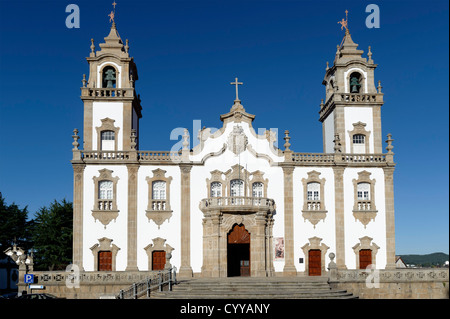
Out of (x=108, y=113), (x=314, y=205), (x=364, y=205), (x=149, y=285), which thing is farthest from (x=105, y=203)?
(x=364, y=205)

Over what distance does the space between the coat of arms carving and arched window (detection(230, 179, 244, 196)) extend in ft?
6.22

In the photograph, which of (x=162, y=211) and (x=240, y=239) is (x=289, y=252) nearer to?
(x=240, y=239)

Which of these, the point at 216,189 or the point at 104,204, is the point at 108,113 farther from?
the point at 216,189

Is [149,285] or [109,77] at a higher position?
[109,77]

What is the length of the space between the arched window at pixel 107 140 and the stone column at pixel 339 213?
589 inches

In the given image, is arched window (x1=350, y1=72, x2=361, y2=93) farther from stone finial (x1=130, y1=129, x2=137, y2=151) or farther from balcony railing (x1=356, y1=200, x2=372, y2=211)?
stone finial (x1=130, y1=129, x2=137, y2=151)

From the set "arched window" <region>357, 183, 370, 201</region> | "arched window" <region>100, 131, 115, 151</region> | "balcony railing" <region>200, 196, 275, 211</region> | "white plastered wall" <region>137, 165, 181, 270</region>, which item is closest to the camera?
"balcony railing" <region>200, 196, 275, 211</region>

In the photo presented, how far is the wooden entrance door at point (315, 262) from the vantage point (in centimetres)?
3309

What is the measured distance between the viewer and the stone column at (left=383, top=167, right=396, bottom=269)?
109 ft

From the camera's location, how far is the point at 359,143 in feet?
117

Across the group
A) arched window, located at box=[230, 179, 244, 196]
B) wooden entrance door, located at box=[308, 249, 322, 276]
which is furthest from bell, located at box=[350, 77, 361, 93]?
wooden entrance door, located at box=[308, 249, 322, 276]

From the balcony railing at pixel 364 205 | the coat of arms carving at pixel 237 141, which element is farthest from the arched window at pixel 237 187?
the balcony railing at pixel 364 205

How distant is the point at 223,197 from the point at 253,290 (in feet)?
25.5
